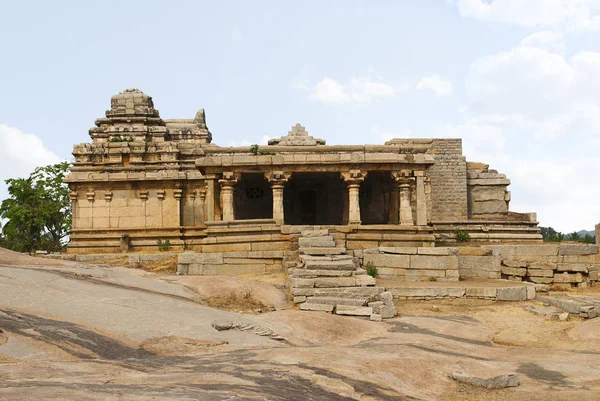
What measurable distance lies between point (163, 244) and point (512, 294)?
1328 centimetres

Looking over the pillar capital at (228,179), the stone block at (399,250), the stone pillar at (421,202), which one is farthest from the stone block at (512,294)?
the pillar capital at (228,179)

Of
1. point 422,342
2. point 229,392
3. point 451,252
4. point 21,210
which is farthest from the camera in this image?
point 21,210

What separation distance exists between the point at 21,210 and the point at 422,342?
28.0m

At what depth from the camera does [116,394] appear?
434cm

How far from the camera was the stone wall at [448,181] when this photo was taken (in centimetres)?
2536

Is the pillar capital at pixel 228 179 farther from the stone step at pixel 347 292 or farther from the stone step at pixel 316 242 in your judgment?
the stone step at pixel 347 292

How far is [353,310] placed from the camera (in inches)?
451

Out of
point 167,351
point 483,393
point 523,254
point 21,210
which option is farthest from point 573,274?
point 21,210

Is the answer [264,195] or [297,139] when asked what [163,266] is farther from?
[297,139]

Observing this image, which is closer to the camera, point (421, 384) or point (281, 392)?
point (281, 392)

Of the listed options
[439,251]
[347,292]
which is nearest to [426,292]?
[439,251]

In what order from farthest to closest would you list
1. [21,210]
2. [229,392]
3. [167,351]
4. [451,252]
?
Result: [21,210], [451,252], [167,351], [229,392]

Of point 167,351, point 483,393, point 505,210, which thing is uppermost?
point 505,210

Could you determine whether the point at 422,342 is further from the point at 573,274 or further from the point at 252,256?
the point at 573,274
